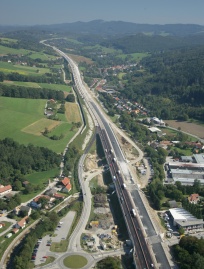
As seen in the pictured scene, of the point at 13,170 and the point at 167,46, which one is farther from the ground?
the point at 167,46

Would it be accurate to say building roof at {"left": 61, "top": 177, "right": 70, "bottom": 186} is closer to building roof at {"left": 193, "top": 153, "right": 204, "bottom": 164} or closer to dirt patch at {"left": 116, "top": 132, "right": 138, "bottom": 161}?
dirt patch at {"left": 116, "top": 132, "right": 138, "bottom": 161}

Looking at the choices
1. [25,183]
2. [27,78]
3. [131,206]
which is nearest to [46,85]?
[27,78]

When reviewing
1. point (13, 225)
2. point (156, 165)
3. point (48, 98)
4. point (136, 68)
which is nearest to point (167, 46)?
point (136, 68)

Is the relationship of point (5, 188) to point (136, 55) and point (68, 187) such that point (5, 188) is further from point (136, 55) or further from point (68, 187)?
point (136, 55)

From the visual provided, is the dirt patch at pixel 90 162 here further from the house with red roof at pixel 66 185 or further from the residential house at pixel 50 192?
the residential house at pixel 50 192

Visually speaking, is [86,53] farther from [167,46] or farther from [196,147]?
[196,147]

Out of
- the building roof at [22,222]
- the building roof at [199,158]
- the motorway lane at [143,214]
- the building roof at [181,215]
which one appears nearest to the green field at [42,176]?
the building roof at [22,222]
